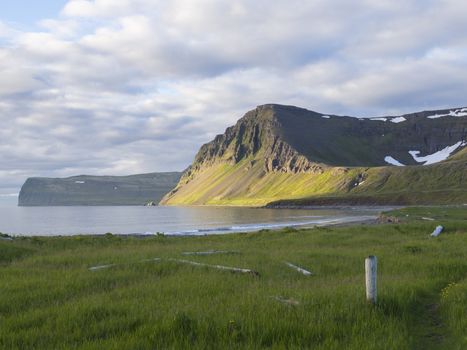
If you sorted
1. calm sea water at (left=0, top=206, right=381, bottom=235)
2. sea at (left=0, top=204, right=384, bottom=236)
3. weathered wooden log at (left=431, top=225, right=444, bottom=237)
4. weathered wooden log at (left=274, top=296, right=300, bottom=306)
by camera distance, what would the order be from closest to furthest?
weathered wooden log at (left=274, top=296, right=300, bottom=306) → weathered wooden log at (left=431, top=225, right=444, bottom=237) → sea at (left=0, top=204, right=384, bottom=236) → calm sea water at (left=0, top=206, right=381, bottom=235)

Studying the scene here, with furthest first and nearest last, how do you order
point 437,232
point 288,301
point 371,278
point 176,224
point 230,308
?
point 176,224 → point 437,232 → point 288,301 → point 371,278 → point 230,308

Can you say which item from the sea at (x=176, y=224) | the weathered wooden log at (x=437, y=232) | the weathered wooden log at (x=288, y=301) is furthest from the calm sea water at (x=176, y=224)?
the weathered wooden log at (x=288, y=301)

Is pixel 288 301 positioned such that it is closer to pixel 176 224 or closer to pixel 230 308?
pixel 230 308

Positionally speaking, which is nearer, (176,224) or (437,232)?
(437,232)

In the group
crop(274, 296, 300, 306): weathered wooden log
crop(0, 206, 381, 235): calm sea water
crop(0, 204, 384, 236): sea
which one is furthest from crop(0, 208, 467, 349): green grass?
crop(0, 206, 381, 235): calm sea water

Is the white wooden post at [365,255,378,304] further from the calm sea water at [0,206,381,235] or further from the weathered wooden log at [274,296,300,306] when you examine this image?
the calm sea water at [0,206,381,235]

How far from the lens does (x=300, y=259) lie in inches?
811

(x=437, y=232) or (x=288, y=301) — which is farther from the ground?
(x=288, y=301)

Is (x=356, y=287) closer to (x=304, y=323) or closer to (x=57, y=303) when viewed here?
(x=304, y=323)

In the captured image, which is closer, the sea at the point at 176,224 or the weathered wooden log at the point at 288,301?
the weathered wooden log at the point at 288,301

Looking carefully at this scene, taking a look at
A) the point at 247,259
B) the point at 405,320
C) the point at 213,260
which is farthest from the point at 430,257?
the point at 405,320

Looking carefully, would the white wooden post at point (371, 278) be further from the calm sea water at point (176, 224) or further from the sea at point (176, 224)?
the calm sea water at point (176, 224)

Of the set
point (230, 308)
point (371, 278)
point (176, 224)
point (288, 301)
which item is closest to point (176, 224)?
point (176, 224)

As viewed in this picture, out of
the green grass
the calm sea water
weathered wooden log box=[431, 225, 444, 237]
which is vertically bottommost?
the calm sea water
